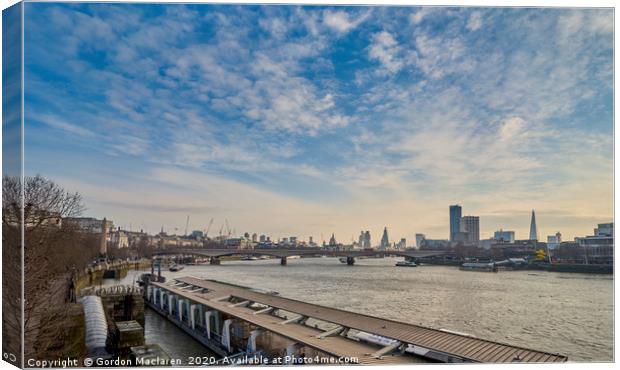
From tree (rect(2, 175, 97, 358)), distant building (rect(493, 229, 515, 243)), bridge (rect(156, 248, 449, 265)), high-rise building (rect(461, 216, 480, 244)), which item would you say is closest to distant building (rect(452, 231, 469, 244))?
high-rise building (rect(461, 216, 480, 244))

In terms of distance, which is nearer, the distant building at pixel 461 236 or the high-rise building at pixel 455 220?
the high-rise building at pixel 455 220

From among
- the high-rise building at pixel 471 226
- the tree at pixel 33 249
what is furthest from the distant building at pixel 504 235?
the tree at pixel 33 249

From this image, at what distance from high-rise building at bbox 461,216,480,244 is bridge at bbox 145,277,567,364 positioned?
1.49 meters

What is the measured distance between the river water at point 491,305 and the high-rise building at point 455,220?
174cm

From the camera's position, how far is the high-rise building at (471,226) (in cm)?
594

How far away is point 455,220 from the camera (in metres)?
6.08

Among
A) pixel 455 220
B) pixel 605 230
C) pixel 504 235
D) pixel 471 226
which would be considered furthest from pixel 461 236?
pixel 605 230

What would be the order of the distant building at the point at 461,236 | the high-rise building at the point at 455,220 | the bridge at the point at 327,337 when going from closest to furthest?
the bridge at the point at 327,337, the high-rise building at the point at 455,220, the distant building at the point at 461,236

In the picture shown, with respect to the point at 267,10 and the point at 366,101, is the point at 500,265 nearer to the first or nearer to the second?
the point at 366,101

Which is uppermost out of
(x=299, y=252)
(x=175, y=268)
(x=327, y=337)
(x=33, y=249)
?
(x=33, y=249)

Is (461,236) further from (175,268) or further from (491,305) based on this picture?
(175,268)

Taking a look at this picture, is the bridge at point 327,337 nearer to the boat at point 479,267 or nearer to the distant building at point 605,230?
the distant building at point 605,230

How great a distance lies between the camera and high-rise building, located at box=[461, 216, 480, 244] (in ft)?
19.5

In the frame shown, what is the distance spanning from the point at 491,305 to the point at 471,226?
579 cm
